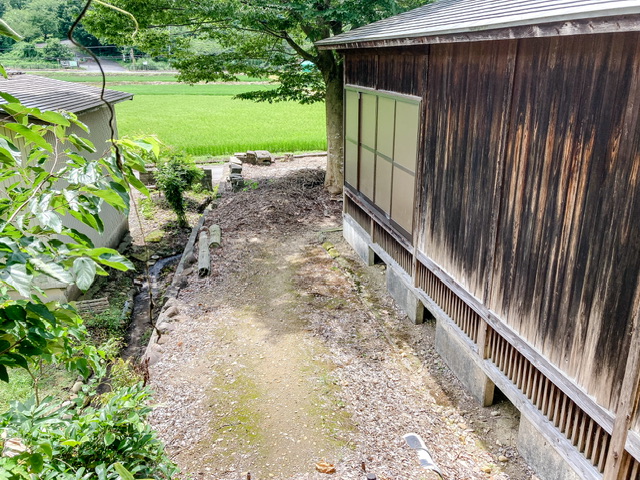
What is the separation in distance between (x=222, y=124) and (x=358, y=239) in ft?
64.5

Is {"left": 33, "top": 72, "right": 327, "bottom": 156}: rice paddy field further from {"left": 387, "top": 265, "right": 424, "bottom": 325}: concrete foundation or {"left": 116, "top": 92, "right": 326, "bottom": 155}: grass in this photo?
{"left": 387, "top": 265, "right": 424, "bottom": 325}: concrete foundation

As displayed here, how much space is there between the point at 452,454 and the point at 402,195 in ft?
11.7

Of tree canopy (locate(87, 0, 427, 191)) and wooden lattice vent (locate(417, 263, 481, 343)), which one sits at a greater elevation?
tree canopy (locate(87, 0, 427, 191))

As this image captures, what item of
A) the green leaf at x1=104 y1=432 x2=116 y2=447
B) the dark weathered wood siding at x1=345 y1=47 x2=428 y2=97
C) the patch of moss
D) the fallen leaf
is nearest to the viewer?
the green leaf at x1=104 y1=432 x2=116 y2=447

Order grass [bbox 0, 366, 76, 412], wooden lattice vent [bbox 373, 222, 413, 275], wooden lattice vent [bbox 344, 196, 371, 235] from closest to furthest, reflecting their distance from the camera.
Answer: grass [bbox 0, 366, 76, 412] → wooden lattice vent [bbox 373, 222, 413, 275] → wooden lattice vent [bbox 344, 196, 371, 235]

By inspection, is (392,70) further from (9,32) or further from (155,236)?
(155,236)

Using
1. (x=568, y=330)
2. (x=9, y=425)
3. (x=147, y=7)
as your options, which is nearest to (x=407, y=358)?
(x=568, y=330)

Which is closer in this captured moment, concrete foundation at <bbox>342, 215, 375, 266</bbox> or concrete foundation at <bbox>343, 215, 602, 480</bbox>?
concrete foundation at <bbox>343, 215, 602, 480</bbox>

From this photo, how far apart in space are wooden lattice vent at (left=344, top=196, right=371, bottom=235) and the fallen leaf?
4981 mm

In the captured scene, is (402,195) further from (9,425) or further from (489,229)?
(9,425)

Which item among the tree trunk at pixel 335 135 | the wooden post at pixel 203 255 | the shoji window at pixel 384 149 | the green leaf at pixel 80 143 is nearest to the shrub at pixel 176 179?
the wooden post at pixel 203 255

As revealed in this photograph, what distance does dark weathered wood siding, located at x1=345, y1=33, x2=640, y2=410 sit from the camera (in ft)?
10.7

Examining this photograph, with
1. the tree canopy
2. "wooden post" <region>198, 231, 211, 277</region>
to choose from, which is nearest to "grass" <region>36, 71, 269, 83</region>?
the tree canopy

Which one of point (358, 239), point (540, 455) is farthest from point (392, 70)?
point (540, 455)
